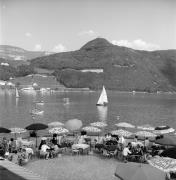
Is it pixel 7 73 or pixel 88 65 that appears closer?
pixel 7 73

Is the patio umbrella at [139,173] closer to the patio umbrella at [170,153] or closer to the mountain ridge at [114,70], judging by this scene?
the patio umbrella at [170,153]

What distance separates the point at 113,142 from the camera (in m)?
12.4

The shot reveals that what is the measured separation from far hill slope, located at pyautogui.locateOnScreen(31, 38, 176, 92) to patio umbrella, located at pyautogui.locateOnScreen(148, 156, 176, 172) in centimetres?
14816

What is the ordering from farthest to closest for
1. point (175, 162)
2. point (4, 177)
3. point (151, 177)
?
point (175, 162) < point (151, 177) < point (4, 177)

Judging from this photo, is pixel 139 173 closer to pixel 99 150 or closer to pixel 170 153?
pixel 170 153

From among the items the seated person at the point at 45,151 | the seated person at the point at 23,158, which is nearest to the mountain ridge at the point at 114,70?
the seated person at the point at 45,151

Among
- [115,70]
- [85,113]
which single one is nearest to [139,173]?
[85,113]

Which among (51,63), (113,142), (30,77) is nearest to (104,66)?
(51,63)

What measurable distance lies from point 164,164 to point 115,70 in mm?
165174

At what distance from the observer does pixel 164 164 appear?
8.34 metres

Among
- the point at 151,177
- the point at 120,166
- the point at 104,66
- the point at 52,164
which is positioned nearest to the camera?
the point at 151,177

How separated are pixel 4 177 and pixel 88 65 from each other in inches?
6834

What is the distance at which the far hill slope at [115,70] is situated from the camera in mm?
162250

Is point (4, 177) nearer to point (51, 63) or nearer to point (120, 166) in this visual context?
point (120, 166)
